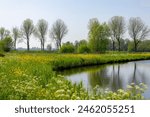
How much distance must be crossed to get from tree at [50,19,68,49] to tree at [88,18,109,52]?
6.01 meters

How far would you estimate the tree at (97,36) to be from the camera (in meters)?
49.6

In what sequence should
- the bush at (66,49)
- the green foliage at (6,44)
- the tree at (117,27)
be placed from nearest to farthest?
the green foliage at (6,44), the bush at (66,49), the tree at (117,27)

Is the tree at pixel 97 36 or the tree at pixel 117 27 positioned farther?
the tree at pixel 117 27

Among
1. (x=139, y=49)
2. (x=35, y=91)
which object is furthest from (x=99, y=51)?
(x=35, y=91)

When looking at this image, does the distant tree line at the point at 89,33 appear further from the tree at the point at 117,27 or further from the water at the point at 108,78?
the water at the point at 108,78

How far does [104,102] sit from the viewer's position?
544 centimetres

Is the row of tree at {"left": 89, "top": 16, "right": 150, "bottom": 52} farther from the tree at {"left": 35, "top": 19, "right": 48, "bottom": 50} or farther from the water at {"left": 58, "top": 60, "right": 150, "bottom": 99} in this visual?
the water at {"left": 58, "top": 60, "right": 150, "bottom": 99}

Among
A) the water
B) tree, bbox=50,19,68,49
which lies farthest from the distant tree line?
the water

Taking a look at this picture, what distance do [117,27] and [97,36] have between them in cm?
710

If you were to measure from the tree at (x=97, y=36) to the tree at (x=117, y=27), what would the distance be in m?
3.60

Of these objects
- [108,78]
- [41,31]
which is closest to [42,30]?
[41,31]

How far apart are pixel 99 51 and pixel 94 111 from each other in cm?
4529

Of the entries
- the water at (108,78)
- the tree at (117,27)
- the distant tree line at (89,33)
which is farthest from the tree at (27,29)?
the water at (108,78)

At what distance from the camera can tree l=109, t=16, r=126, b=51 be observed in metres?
55.4
